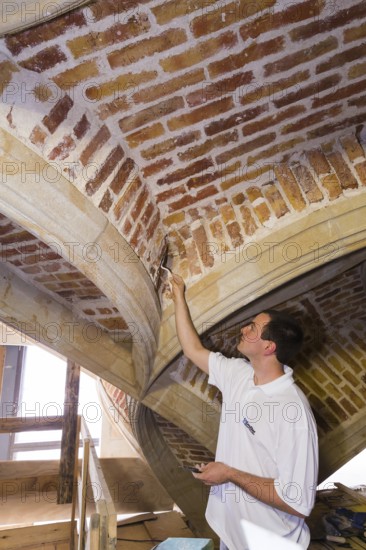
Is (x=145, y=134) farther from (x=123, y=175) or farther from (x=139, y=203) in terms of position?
(x=139, y=203)

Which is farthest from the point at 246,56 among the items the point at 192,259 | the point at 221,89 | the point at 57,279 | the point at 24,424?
the point at 24,424

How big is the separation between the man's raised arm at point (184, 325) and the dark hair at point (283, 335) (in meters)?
0.45

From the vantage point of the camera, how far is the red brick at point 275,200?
2229 mm

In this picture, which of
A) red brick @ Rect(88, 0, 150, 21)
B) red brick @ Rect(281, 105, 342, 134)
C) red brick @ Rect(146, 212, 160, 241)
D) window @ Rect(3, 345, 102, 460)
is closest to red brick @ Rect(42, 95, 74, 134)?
red brick @ Rect(88, 0, 150, 21)

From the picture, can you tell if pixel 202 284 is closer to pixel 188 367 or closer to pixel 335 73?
pixel 188 367

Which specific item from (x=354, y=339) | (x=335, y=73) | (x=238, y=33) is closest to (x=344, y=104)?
(x=335, y=73)

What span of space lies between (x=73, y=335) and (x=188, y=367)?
895mm

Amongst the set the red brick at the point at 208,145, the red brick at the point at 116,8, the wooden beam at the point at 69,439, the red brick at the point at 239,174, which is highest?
the red brick at the point at 116,8

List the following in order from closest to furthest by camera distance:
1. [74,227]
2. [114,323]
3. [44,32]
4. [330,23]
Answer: [44,32]
[330,23]
[74,227]
[114,323]

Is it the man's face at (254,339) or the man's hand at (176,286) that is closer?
the man's face at (254,339)

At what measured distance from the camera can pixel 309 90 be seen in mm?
1913

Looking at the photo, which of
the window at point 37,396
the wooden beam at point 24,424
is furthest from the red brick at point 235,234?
the window at point 37,396

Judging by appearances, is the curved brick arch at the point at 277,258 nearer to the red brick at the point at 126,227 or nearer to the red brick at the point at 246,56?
the red brick at the point at 126,227

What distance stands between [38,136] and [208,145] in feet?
2.70
